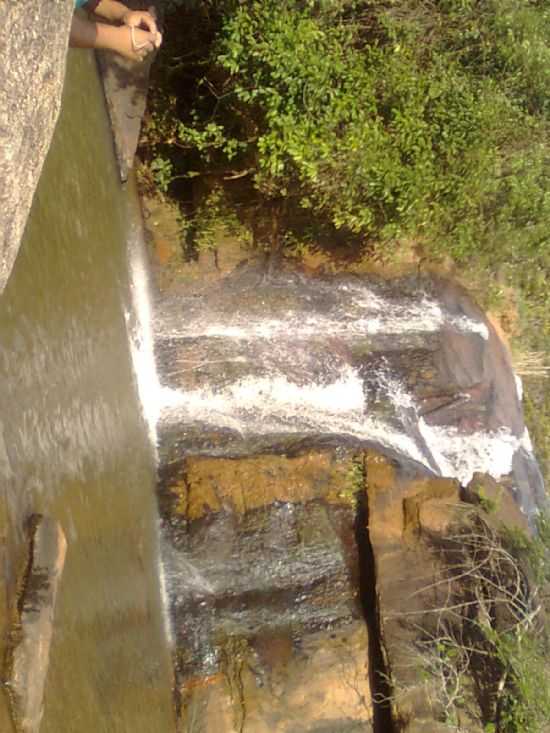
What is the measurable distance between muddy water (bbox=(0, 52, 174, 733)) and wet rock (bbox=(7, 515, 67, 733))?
10cm

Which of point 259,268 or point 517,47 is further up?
point 517,47

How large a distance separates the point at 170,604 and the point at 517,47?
4.81m

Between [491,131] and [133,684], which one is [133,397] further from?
[491,131]

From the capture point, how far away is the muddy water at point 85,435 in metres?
3.60

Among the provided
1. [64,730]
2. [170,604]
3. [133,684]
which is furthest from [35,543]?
[170,604]

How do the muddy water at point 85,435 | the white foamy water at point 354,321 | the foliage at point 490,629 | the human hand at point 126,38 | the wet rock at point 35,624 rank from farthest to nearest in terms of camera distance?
the white foamy water at point 354,321
the foliage at point 490,629
the human hand at point 126,38
the muddy water at point 85,435
the wet rock at point 35,624

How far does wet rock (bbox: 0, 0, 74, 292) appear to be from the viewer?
2.89 m

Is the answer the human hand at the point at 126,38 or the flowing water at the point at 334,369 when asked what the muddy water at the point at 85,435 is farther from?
the human hand at the point at 126,38

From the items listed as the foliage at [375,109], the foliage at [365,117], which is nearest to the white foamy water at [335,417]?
the foliage at [365,117]

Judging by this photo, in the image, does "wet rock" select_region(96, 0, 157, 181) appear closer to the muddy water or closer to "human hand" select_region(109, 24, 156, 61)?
the muddy water

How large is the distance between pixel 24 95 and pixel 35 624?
7.17 ft

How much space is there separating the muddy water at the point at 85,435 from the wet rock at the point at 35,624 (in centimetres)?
10

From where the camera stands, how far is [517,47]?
5781mm

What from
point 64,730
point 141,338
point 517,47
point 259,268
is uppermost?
point 517,47
